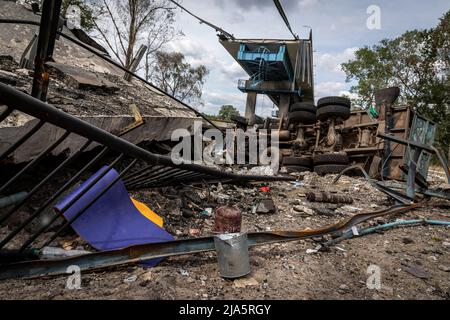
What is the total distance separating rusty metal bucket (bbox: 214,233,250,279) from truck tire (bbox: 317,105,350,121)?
193 inches

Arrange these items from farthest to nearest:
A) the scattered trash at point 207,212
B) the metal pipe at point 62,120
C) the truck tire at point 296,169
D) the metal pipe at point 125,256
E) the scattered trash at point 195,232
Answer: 1. the truck tire at point 296,169
2. the scattered trash at point 207,212
3. the scattered trash at point 195,232
4. the metal pipe at point 125,256
5. the metal pipe at point 62,120

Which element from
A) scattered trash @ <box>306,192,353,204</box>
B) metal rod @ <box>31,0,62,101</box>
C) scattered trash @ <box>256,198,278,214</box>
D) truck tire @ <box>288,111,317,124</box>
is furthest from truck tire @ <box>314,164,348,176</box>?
metal rod @ <box>31,0,62,101</box>

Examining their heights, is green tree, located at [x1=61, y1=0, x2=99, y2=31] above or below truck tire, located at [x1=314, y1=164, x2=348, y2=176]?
above

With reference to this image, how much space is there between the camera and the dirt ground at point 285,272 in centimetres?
148

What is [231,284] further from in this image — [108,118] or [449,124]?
[449,124]

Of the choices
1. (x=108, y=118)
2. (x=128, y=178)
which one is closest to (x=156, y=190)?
(x=128, y=178)

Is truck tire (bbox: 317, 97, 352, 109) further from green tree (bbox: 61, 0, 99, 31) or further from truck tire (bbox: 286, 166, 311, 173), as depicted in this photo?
green tree (bbox: 61, 0, 99, 31)

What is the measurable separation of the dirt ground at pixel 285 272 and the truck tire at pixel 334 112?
3.19 m

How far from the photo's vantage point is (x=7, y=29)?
437 cm

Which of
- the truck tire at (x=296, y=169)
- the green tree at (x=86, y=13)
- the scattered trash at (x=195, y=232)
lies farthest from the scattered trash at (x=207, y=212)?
the green tree at (x=86, y=13)

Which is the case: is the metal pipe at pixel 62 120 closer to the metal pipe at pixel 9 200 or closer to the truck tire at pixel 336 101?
the metal pipe at pixel 9 200

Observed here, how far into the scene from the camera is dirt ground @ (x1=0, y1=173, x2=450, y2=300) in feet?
4.85

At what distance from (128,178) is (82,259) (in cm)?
98

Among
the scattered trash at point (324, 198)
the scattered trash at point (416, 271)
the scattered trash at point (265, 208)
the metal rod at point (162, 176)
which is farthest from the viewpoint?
the scattered trash at point (324, 198)
